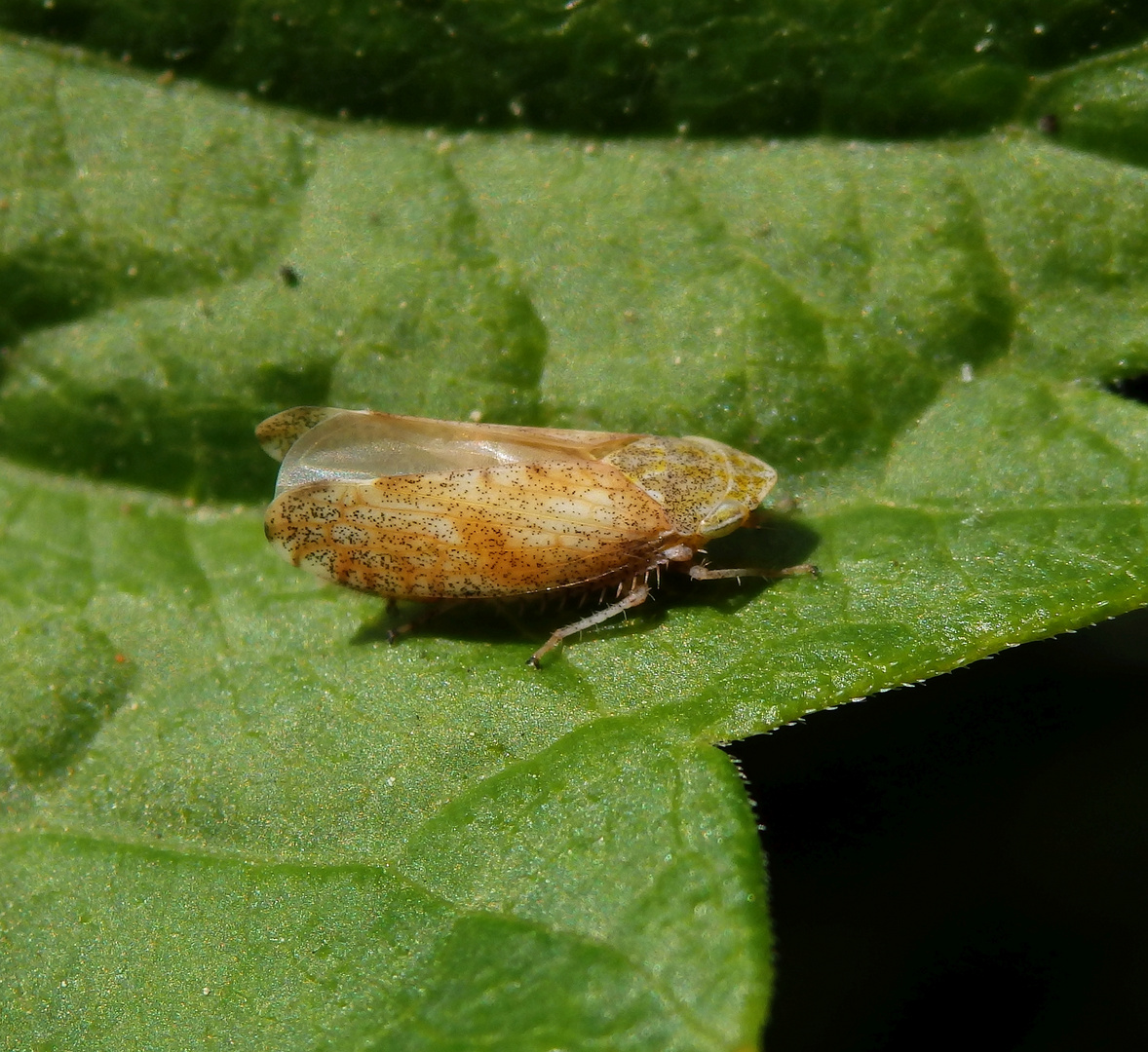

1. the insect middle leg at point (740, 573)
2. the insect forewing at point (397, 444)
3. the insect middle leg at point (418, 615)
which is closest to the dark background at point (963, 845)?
the insect middle leg at point (740, 573)

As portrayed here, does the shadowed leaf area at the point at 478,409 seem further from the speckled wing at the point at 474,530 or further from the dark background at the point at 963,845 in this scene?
the dark background at the point at 963,845

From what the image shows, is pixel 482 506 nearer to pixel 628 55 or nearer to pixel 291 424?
pixel 291 424

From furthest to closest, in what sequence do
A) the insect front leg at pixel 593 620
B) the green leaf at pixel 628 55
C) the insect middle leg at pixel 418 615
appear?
1. the insect middle leg at pixel 418 615
2. the insect front leg at pixel 593 620
3. the green leaf at pixel 628 55

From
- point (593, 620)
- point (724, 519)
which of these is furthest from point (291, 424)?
point (724, 519)

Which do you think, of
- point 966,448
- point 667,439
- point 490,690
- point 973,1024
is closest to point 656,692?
point 490,690

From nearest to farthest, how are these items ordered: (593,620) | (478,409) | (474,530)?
(593,620) → (474,530) → (478,409)

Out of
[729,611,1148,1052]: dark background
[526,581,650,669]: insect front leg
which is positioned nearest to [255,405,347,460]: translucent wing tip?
[526,581,650,669]: insect front leg

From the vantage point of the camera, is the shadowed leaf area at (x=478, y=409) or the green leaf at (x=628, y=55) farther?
the green leaf at (x=628, y=55)
